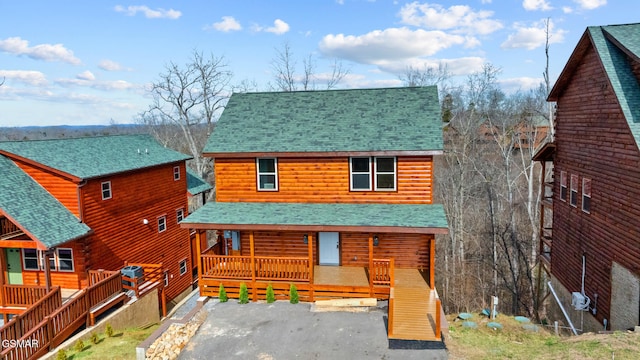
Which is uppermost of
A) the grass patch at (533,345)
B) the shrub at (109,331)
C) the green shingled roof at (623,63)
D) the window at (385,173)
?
the green shingled roof at (623,63)

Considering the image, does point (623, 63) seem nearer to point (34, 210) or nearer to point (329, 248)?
point (329, 248)

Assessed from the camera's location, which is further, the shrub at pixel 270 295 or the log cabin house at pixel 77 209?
the log cabin house at pixel 77 209

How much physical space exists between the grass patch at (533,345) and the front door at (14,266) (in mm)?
16877

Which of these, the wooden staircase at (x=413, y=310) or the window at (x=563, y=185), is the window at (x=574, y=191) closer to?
the window at (x=563, y=185)

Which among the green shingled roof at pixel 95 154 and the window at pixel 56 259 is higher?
the green shingled roof at pixel 95 154

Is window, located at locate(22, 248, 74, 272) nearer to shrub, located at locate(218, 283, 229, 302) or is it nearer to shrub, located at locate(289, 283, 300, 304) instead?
shrub, located at locate(218, 283, 229, 302)

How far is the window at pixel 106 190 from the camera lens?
1698cm

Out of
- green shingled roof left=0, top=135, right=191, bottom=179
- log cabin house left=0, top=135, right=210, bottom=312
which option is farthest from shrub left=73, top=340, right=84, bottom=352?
green shingled roof left=0, top=135, right=191, bottom=179

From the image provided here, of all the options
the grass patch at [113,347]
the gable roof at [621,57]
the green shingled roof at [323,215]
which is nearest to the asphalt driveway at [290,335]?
the grass patch at [113,347]

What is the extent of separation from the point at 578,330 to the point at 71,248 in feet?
64.2

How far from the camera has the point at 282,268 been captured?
45.6 ft

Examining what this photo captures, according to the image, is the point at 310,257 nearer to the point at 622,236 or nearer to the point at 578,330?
the point at 622,236

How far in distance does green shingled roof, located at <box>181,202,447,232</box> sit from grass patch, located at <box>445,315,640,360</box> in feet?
10.9

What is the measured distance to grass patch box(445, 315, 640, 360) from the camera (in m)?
9.21
